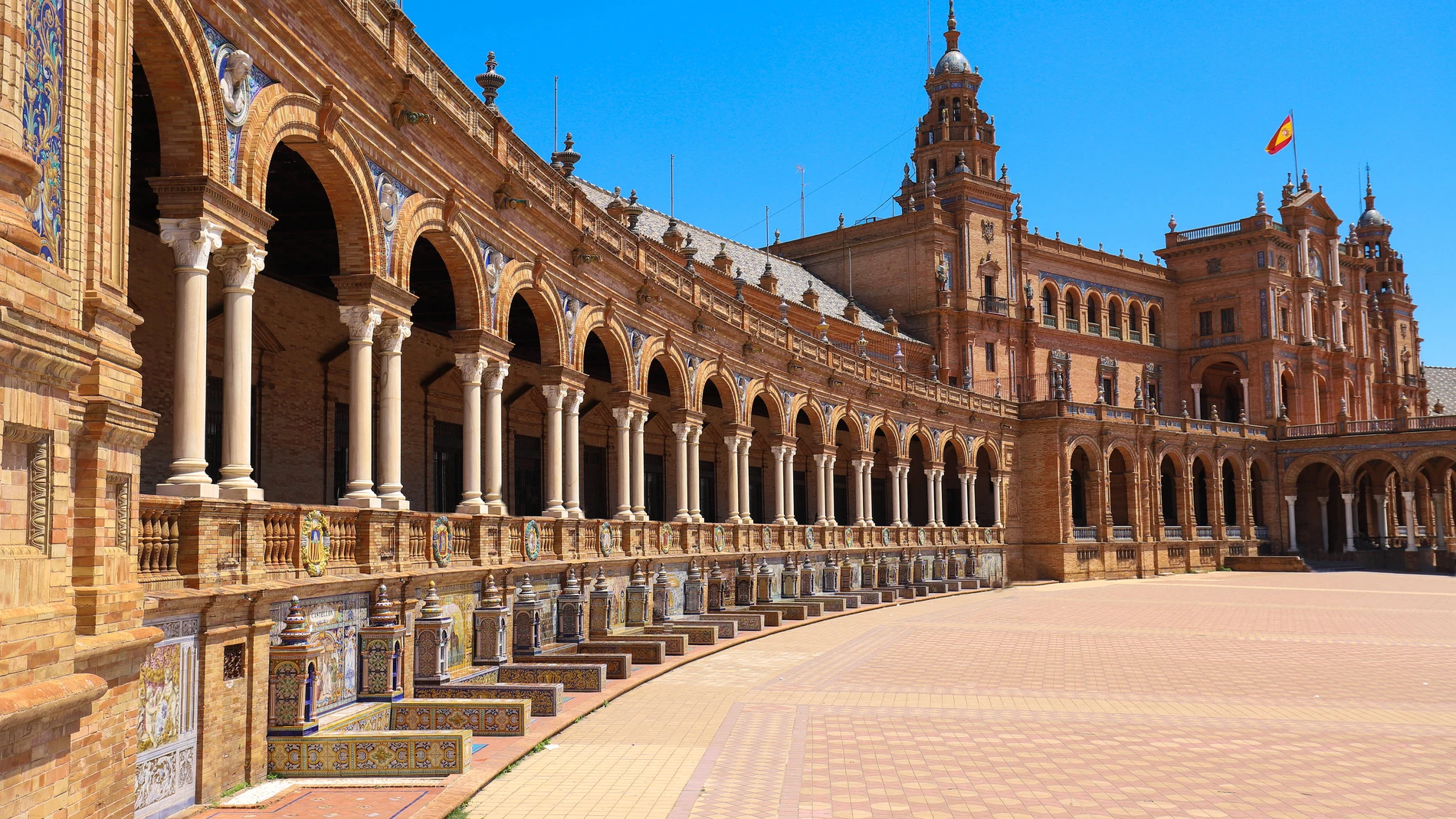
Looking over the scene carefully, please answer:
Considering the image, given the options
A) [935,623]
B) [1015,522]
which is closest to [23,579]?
[935,623]

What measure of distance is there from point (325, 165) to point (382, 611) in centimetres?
488

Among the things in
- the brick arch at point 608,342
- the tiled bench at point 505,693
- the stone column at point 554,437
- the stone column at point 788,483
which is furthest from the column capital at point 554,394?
the stone column at point 788,483

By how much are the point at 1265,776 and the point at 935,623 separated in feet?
54.3

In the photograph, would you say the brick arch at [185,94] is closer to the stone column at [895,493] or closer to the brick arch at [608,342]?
the brick arch at [608,342]

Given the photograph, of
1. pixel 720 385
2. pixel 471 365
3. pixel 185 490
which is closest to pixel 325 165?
pixel 185 490

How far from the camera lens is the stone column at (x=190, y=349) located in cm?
981

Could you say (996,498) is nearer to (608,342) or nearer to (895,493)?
(895,493)

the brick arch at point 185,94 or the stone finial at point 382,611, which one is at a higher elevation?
the brick arch at point 185,94

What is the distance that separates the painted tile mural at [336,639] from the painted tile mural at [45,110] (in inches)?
199

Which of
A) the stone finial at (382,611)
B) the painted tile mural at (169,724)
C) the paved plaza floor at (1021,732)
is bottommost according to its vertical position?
the paved plaza floor at (1021,732)

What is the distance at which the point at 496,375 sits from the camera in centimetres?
1769

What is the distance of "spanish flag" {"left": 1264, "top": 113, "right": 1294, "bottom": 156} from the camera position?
215 ft

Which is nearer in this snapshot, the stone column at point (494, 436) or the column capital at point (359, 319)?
the column capital at point (359, 319)

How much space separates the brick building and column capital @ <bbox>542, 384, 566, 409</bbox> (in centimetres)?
14
